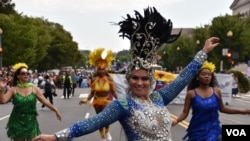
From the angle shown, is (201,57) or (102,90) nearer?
(201,57)

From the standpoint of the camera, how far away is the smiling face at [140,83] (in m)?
4.30

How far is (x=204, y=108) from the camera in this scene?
7.09 m

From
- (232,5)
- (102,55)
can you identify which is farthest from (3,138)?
(232,5)

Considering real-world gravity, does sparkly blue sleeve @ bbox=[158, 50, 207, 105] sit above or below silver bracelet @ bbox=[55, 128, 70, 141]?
above

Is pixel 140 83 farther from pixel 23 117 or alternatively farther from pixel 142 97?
pixel 23 117

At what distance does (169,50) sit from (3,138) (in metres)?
88.3

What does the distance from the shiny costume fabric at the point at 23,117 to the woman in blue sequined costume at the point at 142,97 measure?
Result: 13.7 ft

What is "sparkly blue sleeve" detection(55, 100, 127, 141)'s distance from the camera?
13.3ft

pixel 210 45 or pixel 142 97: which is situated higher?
pixel 210 45

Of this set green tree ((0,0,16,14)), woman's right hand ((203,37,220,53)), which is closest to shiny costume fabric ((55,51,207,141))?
woman's right hand ((203,37,220,53))

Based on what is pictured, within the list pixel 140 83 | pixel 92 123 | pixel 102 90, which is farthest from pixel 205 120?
pixel 102 90

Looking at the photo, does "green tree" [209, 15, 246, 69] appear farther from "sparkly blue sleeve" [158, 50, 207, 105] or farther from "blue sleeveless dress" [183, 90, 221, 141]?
"sparkly blue sleeve" [158, 50, 207, 105]

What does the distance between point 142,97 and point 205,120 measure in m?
2.92

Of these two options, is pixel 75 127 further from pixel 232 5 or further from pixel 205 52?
pixel 232 5
